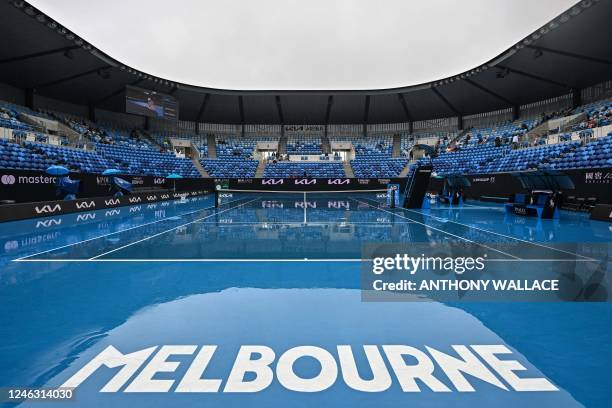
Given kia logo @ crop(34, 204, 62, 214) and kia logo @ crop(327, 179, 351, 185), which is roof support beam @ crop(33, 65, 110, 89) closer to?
kia logo @ crop(34, 204, 62, 214)

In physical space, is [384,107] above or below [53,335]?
above

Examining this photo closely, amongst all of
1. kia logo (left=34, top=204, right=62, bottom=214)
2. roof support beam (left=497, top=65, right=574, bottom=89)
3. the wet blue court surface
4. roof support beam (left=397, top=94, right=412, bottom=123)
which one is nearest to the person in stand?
roof support beam (left=497, top=65, right=574, bottom=89)

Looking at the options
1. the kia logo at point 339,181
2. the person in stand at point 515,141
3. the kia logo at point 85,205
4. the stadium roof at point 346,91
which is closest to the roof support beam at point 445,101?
the stadium roof at point 346,91

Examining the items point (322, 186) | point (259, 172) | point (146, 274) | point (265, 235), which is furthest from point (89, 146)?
point (146, 274)

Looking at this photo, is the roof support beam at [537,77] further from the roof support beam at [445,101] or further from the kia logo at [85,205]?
the kia logo at [85,205]

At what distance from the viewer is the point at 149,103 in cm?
3897

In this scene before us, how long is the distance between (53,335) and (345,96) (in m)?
45.8

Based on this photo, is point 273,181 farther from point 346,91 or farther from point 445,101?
point 445,101

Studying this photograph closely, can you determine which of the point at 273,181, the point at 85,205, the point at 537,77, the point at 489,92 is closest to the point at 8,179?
the point at 85,205

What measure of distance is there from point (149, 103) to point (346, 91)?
81.9 ft

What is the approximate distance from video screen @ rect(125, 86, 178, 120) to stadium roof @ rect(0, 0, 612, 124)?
1310 millimetres

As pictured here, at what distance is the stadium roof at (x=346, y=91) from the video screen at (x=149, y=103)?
1.31 m

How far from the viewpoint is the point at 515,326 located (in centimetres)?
345

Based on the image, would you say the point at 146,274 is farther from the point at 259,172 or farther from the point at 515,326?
the point at 259,172
